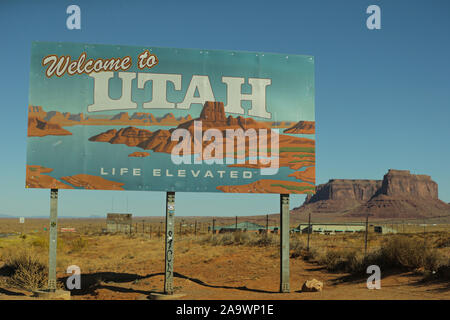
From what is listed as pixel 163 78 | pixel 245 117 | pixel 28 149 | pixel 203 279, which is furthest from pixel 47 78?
pixel 203 279

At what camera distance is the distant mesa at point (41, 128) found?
14.1 meters

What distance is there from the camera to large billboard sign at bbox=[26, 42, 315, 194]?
14102mm

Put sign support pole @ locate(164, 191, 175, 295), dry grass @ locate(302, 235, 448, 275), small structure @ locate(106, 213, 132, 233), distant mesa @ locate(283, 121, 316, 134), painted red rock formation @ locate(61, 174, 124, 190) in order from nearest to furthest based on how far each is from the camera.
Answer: sign support pole @ locate(164, 191, 175, 295), painted red rock formation @ locate(61, 174, 124, 190), distant mesa @ locate(283, 121, 316, 134), dry grass @ locate(302, 235, 448, 275), small structure @ locate(106, 213, 132, 233)

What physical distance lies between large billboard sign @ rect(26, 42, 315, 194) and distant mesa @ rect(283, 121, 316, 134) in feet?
0.11

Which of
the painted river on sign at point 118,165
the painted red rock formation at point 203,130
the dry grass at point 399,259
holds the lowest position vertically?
the dry grass at point 399,259

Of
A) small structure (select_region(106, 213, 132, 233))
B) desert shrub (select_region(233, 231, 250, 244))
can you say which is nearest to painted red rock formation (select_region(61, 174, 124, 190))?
desert shrub (select_region(233, 231, 250, 244))

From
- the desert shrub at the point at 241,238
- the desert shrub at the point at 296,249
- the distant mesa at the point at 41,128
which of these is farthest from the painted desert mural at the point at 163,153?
the desert shrub at the point at 241,238

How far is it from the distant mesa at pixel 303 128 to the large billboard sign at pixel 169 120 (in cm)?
3

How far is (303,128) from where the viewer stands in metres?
14.8

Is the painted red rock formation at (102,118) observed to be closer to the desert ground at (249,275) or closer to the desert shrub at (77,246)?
the desert ground at (249,275)

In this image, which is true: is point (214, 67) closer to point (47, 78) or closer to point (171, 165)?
point (171, 165)

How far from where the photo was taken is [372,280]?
56.9 feet

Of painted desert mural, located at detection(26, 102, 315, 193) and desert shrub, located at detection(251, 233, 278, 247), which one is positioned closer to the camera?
painted desert mural, located at detection(26, 102, 315, 193)

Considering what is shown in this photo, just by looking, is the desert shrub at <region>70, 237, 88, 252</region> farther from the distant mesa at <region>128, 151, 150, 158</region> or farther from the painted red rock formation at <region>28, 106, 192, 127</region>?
the distant mesa at <region>128, 151, 150, 158</region>
